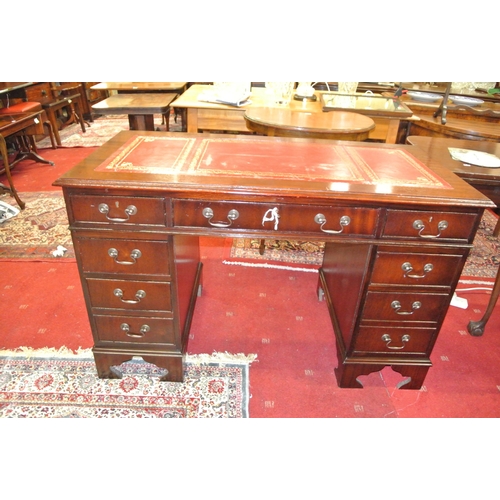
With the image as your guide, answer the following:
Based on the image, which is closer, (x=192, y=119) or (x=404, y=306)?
(x=404, y=306)

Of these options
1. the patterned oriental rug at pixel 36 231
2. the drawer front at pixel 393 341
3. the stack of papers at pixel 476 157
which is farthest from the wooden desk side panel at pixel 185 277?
the stack of papers at pixel 476 157

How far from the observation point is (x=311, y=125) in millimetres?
2375

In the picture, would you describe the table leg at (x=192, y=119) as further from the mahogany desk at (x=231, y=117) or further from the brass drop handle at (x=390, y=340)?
the brass drop handle at (x=390, y=340)

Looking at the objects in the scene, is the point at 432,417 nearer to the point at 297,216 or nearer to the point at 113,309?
the point at 297,216

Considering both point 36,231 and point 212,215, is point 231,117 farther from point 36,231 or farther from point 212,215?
point 212,215

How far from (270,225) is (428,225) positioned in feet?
1.92

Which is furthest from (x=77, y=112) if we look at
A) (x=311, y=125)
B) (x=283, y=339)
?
(x=283, y=339)

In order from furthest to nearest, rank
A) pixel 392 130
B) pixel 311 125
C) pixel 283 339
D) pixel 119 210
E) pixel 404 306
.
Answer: pixel 392 130 → pixel 311 125 → pixel 283 339 → pixel 404 306 → pixel 119 210

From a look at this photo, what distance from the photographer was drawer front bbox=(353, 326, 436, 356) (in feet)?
5.28

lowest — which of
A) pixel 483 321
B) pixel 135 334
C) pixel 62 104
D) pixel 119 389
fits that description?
pixel 119 389

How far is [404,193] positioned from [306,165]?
0.41 m

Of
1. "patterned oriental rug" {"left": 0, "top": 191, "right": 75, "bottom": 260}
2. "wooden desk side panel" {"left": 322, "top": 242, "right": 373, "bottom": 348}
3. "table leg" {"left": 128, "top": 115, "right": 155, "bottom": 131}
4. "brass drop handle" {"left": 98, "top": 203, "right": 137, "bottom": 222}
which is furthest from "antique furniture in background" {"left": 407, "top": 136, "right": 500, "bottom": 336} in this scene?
"table leg" {"left": 128, "top": 115, "right": 155, "bottom": 131}
